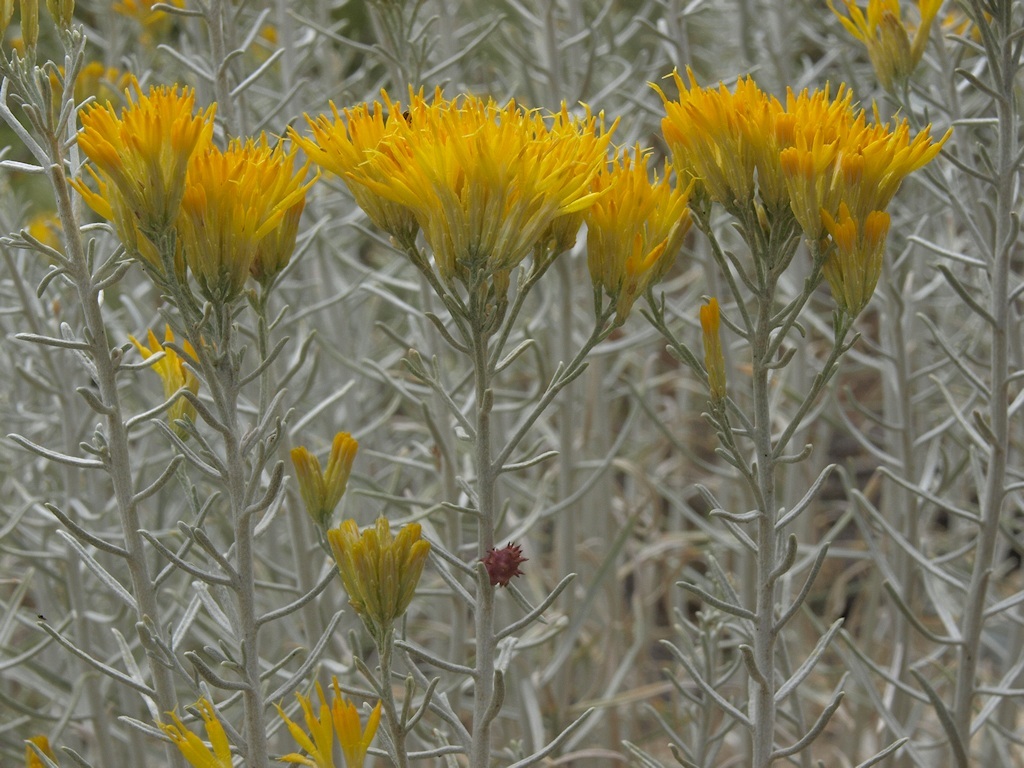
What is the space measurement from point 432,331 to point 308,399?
70 cm

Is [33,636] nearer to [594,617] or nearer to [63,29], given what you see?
[594,617]

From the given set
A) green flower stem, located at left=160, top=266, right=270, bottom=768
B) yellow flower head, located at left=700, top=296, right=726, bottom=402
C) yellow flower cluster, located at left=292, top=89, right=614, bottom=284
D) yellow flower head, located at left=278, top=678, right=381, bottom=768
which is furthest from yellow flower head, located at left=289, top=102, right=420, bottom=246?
yellow flower head, located at left=278, top=678, right=381, bottom=768

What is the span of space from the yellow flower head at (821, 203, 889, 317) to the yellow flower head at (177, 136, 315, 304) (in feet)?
1.34

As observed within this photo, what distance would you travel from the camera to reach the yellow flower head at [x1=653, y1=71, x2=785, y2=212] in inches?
33.9

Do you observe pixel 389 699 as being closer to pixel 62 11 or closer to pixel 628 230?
pixel 628 230

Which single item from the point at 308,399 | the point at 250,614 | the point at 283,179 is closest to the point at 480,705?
the point at 250,614

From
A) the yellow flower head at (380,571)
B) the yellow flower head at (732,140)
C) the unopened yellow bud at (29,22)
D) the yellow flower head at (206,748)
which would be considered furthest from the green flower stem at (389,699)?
the unopened yellow bud at (29,22)

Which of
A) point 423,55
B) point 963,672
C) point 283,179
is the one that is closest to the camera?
point 283,179

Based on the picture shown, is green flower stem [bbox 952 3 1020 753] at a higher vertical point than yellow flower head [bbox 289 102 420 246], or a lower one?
lower

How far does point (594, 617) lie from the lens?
2.28 metres

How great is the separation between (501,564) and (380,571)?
10 cm

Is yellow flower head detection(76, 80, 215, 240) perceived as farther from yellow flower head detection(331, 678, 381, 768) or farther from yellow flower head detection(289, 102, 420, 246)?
yellow flower head detection(331, 678, 381, 768)

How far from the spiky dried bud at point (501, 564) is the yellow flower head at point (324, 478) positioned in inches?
6.1

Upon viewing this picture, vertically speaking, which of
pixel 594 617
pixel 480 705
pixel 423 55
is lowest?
pixel 594 617
